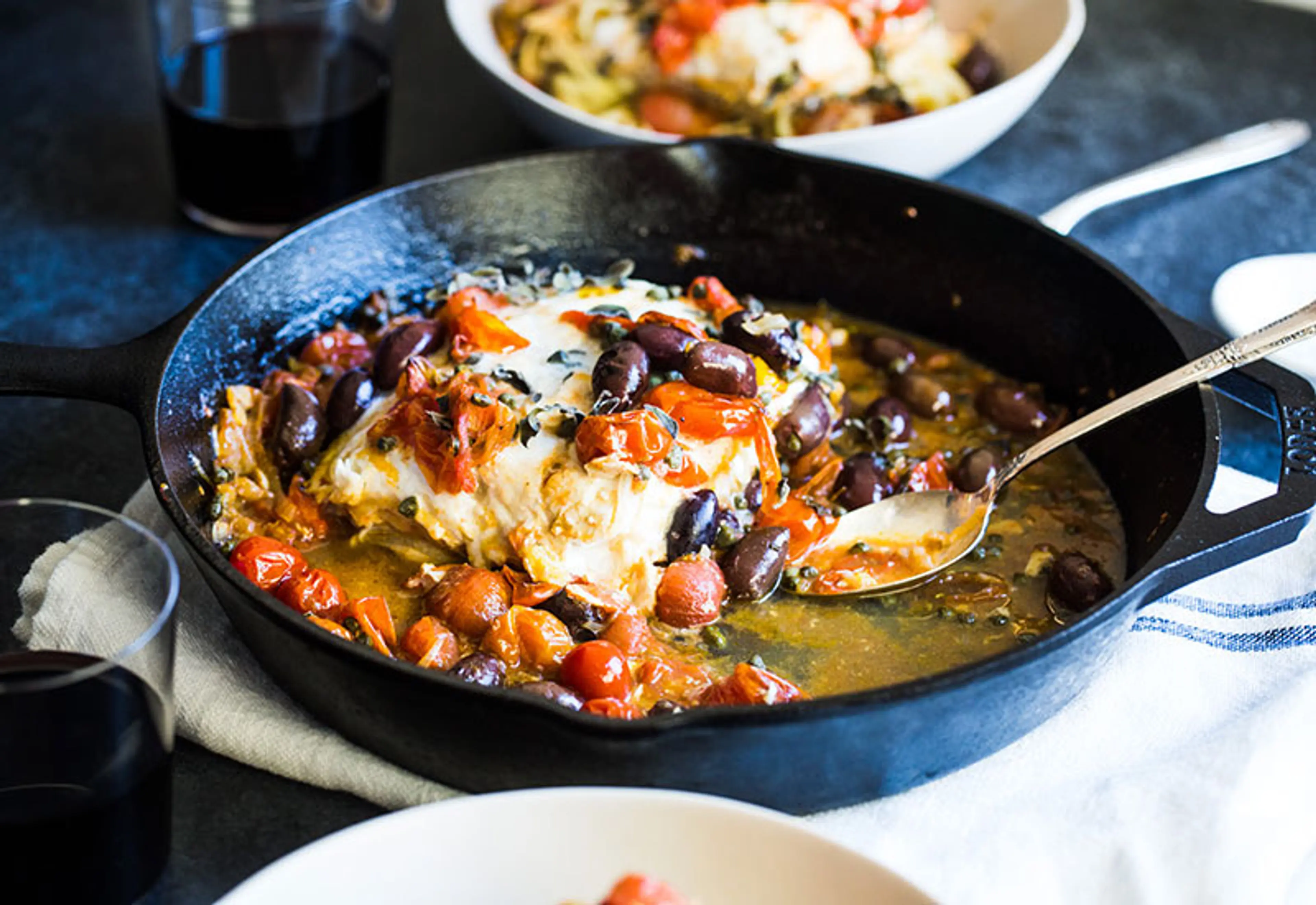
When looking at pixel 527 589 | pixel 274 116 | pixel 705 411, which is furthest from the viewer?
pixel 274 116

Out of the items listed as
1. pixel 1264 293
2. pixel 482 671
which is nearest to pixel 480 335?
pixel 482 671

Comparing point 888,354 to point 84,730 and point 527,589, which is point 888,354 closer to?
point 527,589

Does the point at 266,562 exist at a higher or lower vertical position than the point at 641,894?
lower

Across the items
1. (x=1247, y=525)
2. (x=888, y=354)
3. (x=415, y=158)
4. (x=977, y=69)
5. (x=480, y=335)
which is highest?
(x=1247, y=525)

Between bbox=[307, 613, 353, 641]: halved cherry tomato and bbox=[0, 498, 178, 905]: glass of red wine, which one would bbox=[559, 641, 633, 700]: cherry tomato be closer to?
bbox=[307, 613, 353, 641]: halved cherry tomato

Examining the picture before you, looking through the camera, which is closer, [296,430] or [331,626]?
[331,626]

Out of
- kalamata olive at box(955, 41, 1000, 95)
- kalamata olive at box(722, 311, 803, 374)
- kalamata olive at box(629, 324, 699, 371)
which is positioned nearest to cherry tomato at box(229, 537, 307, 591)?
kalamata olive at box(629, 324, 699, 371)

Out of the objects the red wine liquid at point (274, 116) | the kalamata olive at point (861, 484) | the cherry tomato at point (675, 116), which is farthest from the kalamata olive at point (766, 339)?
the red wine liquid at point (274, 116)

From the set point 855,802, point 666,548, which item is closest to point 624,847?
point 855,802

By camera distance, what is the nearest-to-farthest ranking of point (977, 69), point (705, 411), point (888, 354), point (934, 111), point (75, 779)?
point (75, 779) < point (705, 411) < point (888, 354) < point (934, 111) < point (977, 69)
